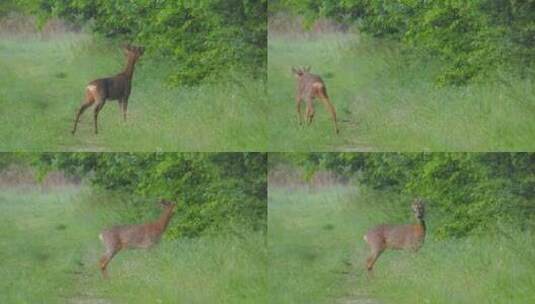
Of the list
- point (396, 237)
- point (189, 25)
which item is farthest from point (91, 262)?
point (396, 237)

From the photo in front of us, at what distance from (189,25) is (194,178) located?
1.18 m

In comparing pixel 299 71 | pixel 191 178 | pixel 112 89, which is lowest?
pixel 191 178

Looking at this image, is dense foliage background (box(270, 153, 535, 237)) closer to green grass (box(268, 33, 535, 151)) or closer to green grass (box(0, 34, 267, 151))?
green grass (box(268, 33, 535, 151))

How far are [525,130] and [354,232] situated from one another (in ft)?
4.92

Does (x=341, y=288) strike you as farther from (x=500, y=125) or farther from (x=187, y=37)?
(x=187, y=37)

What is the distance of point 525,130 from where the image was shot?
634 centimetres

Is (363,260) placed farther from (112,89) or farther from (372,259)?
(112,89)

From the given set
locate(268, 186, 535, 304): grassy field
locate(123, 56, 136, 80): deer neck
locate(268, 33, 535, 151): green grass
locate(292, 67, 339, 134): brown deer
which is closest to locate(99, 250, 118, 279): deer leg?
locate(268, 186, 535, 304): grassy field

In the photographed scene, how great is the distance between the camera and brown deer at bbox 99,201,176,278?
6.46 meters

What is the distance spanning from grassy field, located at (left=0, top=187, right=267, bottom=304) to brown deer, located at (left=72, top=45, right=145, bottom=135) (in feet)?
2.14

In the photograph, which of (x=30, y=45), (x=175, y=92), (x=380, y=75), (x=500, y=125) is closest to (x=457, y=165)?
(x=500, y=125)

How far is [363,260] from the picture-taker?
651cm

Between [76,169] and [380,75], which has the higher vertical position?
[380,75]

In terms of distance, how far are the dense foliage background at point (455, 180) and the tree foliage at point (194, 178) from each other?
27 centimetres
